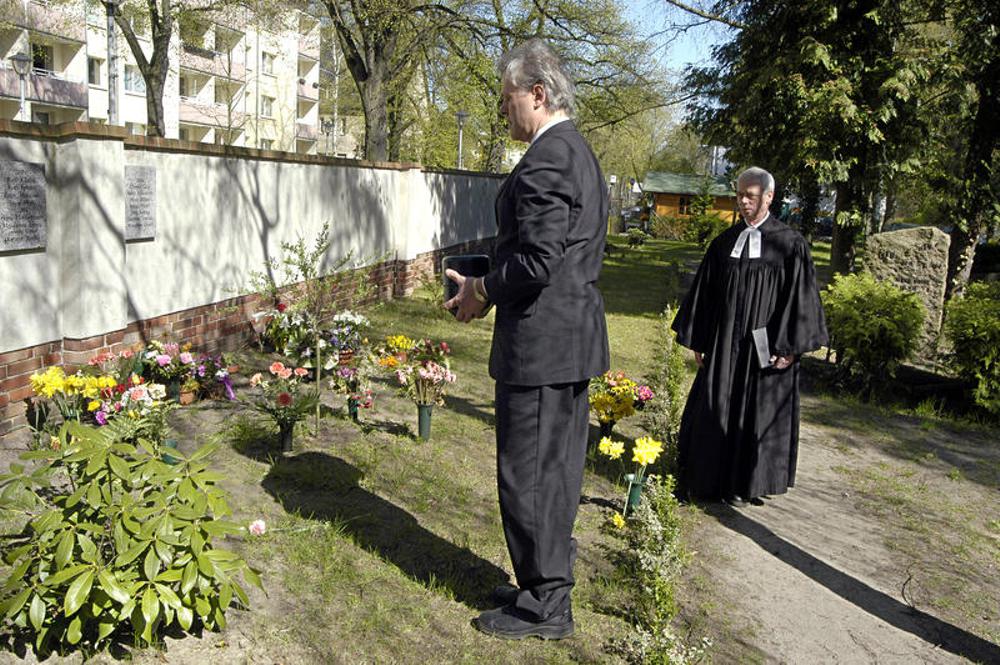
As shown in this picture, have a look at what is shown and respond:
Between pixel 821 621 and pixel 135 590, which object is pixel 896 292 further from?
pixel 135 590

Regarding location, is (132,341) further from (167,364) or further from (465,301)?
(465,301)

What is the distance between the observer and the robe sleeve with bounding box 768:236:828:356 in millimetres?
5305

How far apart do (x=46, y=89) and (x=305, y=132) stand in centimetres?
2552

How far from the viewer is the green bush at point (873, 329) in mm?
9227

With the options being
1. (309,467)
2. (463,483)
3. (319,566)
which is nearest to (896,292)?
(463,483)

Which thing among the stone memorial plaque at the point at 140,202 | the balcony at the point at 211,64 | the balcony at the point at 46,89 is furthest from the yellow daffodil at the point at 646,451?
the balcony at the point at 211,64

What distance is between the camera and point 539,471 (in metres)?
3.36

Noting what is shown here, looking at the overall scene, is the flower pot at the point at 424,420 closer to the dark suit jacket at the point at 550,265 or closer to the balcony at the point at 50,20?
the dark suit jacket at the point at 550,265

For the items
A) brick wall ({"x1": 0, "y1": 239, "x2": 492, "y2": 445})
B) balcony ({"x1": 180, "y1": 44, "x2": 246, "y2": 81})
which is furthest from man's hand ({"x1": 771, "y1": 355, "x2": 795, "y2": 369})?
balcony ({"x1": 180, "y1": 44, "x2": 246, "y2": 81})

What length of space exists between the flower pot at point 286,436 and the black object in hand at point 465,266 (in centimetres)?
237

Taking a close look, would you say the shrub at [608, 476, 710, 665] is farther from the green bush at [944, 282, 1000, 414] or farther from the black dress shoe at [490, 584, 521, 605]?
the green bush at [944, 282, 1000, 414]

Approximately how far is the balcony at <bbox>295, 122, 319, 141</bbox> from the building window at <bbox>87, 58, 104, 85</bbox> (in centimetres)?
1830

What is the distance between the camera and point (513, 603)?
11.8ft

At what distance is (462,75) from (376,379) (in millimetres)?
17310
